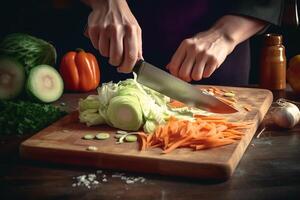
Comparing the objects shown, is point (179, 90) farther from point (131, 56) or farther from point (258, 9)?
point (258, 9)

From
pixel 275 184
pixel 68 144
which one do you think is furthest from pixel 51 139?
pixel 275 184

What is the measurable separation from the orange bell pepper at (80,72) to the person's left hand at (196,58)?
2.34 feet

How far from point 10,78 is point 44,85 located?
0.64 feet

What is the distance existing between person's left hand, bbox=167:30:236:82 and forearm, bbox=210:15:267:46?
0.27 ft

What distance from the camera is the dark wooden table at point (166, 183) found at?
1386 millimetres

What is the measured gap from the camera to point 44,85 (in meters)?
2.39

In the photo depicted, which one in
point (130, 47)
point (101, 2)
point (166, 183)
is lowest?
point (166, 183)

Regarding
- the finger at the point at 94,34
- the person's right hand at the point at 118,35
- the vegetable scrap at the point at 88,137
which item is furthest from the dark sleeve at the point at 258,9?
the vegetable scrap at the point at 88,137

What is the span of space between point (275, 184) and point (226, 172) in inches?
6.0

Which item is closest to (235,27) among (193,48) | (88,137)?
(193,48)

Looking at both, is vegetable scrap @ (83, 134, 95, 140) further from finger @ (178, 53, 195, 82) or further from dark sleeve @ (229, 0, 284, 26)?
dark sleeve @ (229, 0, 284, 26)

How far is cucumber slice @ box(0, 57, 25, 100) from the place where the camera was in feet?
7.89

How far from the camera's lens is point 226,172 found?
4.77ft

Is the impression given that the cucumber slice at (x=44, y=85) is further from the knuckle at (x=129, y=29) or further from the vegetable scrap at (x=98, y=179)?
the vegetable scrap at (x=98, y=179)
